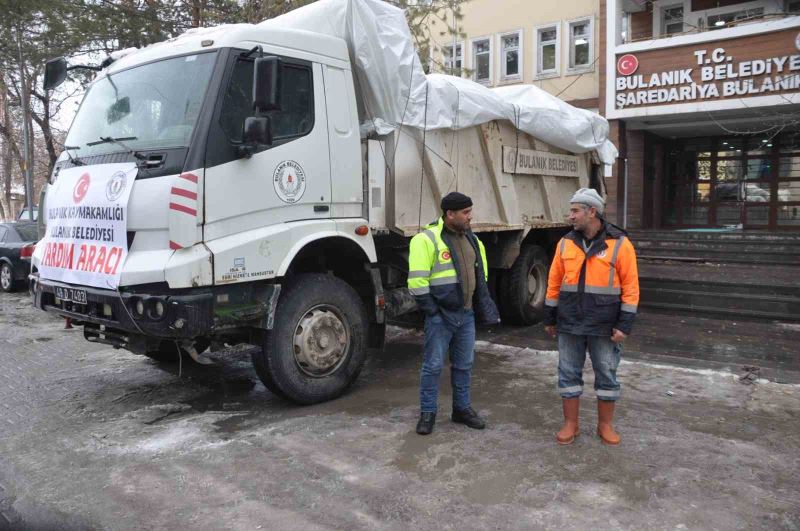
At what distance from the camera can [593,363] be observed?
13.9 feet

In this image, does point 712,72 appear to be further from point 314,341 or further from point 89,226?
point 89,226

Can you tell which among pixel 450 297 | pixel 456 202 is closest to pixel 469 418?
pixel 450 297

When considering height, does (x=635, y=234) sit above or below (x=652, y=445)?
above

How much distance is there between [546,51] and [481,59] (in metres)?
2.19

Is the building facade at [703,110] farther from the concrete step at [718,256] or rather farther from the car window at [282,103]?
the car window at [282,103]

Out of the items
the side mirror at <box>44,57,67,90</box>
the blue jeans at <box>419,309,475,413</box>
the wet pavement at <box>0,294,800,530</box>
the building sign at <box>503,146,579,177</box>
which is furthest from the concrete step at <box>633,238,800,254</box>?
the side mirror at <box>44,57,67,90</box>

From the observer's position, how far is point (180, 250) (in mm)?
4301

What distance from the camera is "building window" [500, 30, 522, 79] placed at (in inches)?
758

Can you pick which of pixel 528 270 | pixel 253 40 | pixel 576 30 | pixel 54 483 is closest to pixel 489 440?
pixel 54 483

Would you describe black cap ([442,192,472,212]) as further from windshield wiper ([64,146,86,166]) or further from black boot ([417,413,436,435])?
windshield wiper ([64,146,86,166])

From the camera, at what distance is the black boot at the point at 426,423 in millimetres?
4426

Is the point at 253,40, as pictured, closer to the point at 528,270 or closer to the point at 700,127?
the point at 528,270

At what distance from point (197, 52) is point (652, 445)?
14.0 feet

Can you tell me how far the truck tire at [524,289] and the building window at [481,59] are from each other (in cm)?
1265
